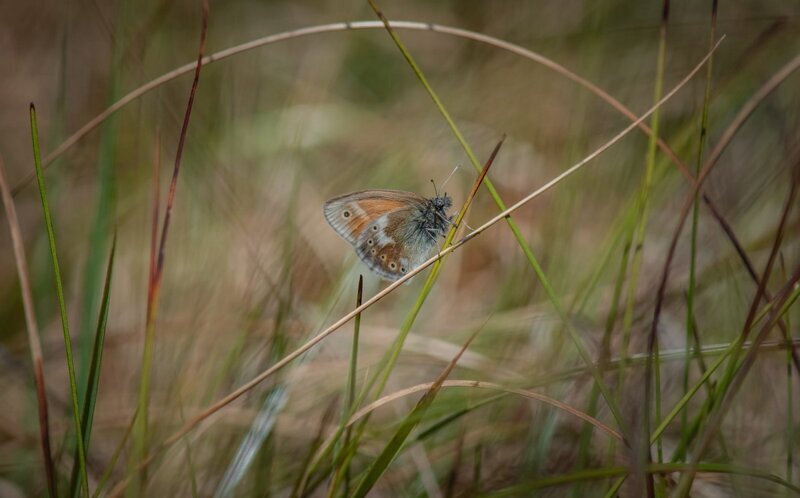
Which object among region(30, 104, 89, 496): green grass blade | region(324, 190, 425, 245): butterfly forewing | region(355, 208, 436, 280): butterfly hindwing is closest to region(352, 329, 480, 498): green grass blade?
region(30, 104, 89, 496): green grass blade

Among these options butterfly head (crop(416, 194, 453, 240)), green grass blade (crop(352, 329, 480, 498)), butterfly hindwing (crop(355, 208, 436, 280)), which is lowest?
green grass blade (crop(352, 329, 480, 498))

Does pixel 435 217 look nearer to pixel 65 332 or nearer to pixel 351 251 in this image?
pixel 351 251

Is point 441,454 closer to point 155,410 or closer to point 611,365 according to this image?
point 611,365

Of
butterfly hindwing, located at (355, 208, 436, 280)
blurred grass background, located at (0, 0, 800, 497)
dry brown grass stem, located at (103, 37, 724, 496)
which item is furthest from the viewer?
butterfly hindwing, located at (355, 208, 436, 280)

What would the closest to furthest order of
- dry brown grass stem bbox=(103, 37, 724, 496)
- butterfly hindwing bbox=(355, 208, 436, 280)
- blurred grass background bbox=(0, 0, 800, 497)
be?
dry brown grass stem bbox=(103, 37, 724, 496), blurred grass background bbox=(0, 0, 800, 497), butterfly hindwing bbox=(355, 208, 436, 280)

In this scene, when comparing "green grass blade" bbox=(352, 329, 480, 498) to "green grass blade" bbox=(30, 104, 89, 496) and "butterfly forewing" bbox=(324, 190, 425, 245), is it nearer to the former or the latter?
"green grass blade" bbox=(30, 104, 89, 496)

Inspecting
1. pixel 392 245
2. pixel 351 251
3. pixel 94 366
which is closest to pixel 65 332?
pixel 94 366

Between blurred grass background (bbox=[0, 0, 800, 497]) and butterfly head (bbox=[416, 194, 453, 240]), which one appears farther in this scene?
butterfly head (bbox=[416, 194, 453, 240])
